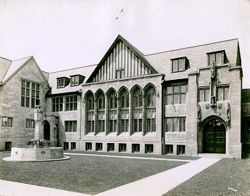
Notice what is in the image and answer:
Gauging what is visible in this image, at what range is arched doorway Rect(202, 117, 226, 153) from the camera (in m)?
24.9

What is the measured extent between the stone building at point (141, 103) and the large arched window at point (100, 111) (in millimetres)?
121

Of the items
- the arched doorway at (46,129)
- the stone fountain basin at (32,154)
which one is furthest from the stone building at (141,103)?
the stone fountain basin at (32,154)

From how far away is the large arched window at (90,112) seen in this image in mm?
33094

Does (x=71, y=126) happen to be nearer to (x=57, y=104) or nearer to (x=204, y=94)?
(x=57, y=104)

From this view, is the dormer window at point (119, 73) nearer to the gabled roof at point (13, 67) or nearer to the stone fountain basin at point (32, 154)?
the gabled roof at point (13, 67)

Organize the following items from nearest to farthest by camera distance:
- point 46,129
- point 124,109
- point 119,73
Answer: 1. point 124,109
2. point 119,73
3. point 46,129

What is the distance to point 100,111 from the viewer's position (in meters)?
32.6

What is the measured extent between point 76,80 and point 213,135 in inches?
746

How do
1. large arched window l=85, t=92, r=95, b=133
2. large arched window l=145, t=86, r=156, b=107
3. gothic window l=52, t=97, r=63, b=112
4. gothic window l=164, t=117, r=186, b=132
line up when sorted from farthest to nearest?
gothic window l=52, t=97, r=63, b=112, large arched window l=85, t=92, r=95, b=133, large arched window l=145, t=86, r=156, b=107, gothic window l=164, t=117, r=186, b=132

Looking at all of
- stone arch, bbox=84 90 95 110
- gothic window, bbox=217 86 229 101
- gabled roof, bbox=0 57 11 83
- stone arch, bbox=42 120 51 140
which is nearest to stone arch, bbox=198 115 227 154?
gothic window, bbox=217 86 229 101

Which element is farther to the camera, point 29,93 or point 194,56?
point 29,93

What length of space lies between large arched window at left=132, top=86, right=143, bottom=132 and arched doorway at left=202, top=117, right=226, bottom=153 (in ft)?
23.1

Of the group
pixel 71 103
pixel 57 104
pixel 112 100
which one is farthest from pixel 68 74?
pixel 112 100

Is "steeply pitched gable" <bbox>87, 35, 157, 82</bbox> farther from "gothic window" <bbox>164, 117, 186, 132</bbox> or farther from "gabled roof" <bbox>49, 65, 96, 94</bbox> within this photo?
"gothic window" <bbox>164, 117, 186, 132</bbox>
